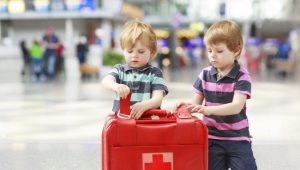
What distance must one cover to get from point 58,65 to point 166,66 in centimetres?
796

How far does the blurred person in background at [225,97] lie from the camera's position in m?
2.90

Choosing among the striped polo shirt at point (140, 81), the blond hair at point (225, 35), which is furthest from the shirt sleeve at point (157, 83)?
the blond hair at point (225, 35)

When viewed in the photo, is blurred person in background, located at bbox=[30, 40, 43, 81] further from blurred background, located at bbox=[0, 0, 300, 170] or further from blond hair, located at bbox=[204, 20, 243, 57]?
blond hair, located at bbox=[204, 20, 243, 57]

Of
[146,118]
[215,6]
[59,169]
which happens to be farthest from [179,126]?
[215,6]

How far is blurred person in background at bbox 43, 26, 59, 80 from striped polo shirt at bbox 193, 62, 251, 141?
16.6 metres

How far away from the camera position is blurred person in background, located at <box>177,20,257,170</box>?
290cm

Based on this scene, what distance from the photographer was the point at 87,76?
2150cm

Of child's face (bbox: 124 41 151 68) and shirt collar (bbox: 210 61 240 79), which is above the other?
child's face (bbox: 124 41 151 68)

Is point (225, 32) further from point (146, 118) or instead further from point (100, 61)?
point (100, 61)

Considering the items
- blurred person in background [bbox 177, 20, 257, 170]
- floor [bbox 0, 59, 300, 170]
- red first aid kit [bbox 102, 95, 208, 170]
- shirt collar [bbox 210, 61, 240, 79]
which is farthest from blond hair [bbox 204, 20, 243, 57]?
floor [bbox 0, 59, 300, 170]

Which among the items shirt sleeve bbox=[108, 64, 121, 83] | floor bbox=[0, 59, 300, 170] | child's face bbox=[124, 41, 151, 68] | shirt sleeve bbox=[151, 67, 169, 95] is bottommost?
floor bbox=[0, 59, 300, 170]

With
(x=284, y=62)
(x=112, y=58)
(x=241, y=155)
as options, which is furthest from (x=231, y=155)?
(x=284, y=62)

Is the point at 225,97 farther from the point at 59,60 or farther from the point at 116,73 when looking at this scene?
the point at 59,60

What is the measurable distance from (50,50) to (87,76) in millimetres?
2453
